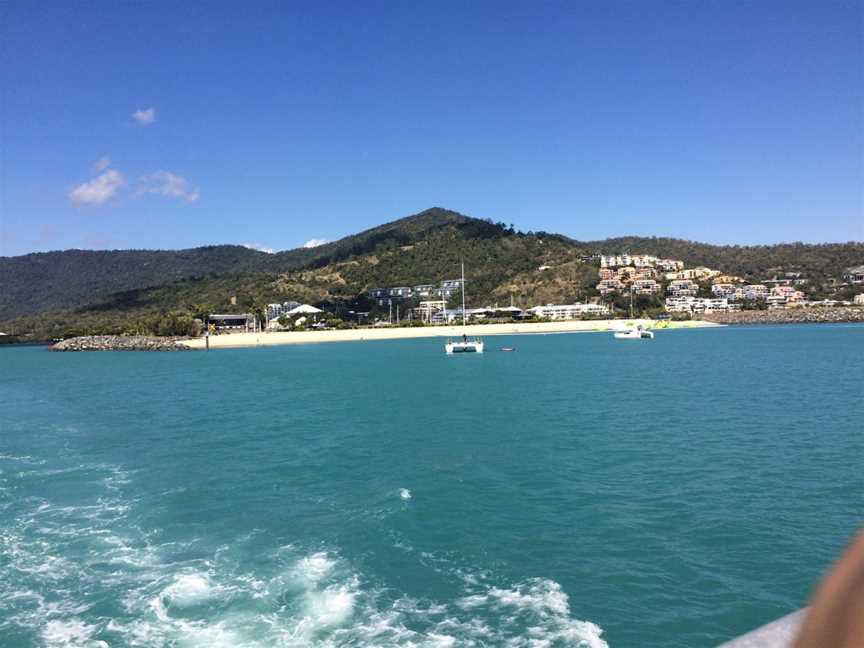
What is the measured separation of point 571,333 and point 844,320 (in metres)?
67.3

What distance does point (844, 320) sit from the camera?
139250 millimetres

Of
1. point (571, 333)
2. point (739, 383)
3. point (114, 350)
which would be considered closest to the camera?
point (739, 383)

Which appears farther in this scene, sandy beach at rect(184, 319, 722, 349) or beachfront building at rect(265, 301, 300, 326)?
beachfront building at rect(265, 301, 300, 326)

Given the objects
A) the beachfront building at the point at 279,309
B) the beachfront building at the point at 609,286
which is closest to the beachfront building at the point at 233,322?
the beachfront building at the point at 279,309

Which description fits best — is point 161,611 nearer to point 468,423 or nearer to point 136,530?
point 136,530

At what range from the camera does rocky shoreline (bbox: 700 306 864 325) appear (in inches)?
5502

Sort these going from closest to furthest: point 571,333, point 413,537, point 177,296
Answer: point 413,537 → point 571,333 → point 177,296

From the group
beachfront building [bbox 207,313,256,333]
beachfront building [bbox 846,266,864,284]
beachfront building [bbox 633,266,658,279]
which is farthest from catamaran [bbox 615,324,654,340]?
beachfront building [bbox 846,266,864,284]

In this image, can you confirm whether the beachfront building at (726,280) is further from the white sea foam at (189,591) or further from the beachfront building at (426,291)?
the white sea foam at (189,591)

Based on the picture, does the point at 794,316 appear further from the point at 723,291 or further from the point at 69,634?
the point at 69,634

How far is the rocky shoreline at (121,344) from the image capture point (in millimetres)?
104625

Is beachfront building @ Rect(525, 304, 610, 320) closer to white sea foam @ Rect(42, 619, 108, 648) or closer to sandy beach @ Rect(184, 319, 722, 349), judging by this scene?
sandy beach @ Rect(184, 319, 722, 349)

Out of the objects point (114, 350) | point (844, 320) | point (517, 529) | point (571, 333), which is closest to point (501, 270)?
point (571, 333)

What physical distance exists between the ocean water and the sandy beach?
77793 millimetres
